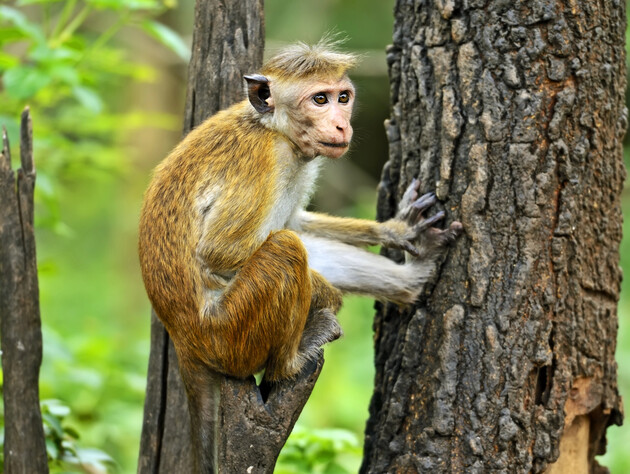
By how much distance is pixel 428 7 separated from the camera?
400 cm

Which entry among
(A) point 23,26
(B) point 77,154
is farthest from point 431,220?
(B) point 77,154

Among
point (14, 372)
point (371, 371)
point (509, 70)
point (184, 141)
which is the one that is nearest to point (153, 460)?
point (14, 372)

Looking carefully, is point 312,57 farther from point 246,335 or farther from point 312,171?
point 246,335

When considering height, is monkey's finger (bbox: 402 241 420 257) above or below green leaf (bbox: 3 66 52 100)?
below

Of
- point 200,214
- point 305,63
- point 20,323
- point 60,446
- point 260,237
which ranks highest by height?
point 305,63

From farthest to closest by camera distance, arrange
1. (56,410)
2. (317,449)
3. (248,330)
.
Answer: (317,449) < (56,410) < (248,330)

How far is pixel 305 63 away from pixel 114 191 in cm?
1434

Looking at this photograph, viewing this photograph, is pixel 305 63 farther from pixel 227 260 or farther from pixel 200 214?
pixel 227 260

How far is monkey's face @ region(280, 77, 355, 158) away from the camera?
13.3ft

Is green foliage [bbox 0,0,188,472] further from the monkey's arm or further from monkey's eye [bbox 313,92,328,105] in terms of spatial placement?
the monkey's arm

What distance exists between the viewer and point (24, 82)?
4.33 m

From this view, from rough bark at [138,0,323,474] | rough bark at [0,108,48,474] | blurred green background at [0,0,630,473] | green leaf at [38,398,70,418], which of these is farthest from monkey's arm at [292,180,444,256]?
green leaf at [38,398,70,418]

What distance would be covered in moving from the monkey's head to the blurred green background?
49 centimetres

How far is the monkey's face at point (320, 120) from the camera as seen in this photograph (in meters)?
4.07
